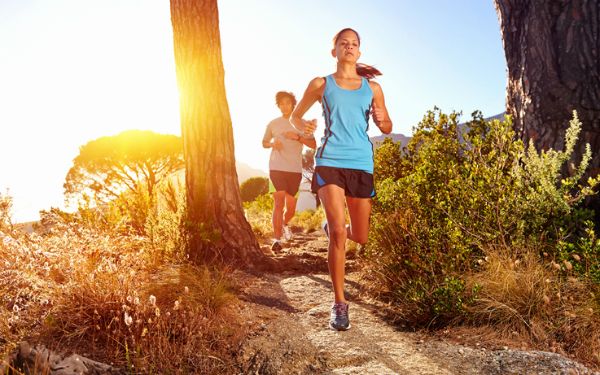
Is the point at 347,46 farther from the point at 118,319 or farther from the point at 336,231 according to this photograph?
the point at 118,319

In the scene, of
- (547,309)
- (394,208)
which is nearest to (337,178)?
(394,208)

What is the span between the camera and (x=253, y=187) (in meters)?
25.5

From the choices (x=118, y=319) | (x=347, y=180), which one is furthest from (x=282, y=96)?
(x=118, y=319)

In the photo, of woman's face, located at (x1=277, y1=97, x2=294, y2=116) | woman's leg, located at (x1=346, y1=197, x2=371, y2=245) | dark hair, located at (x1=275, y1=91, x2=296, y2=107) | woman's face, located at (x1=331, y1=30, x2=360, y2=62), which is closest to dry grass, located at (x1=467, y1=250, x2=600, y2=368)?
woman's leg, located at (x1=346, y1=197, x2=371, y2=245)

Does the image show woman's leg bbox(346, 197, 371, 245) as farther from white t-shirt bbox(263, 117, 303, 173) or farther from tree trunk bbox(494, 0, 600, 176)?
white t-shirt bbox(263, 117, 303, 173)

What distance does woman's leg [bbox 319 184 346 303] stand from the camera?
3547 millimetres

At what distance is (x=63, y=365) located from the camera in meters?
2.51

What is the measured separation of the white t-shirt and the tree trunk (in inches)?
120

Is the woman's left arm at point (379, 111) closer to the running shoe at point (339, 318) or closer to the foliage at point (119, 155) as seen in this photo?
the running shoe at point (339, 318)

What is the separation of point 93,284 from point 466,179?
299 cm

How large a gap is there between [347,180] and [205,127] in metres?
2.11

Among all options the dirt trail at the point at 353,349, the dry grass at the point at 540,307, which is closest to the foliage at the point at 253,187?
the dirt trail at the point at 353,349

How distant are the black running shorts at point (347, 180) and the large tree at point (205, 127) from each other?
1728 mm

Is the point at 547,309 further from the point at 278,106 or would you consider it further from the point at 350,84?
the point at 278,106
